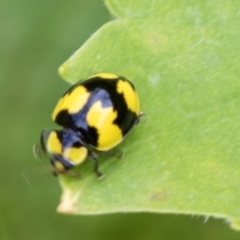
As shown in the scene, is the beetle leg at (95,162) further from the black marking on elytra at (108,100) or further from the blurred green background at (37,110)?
the blurred green background at (37,110)

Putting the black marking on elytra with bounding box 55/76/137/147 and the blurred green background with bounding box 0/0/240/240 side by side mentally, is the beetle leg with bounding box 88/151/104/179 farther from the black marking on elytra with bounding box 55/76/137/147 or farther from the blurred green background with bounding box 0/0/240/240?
the blurred green background with bounding box 0/0/240/240

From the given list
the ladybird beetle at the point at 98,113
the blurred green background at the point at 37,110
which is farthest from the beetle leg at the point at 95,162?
the blurred green background at the point at 37,110

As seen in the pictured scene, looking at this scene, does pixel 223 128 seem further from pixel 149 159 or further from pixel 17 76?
pixel 17 76

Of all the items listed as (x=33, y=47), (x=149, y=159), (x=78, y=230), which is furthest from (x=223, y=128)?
(x=33, y=47)

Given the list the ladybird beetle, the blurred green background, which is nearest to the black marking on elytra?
the ladybird beetle

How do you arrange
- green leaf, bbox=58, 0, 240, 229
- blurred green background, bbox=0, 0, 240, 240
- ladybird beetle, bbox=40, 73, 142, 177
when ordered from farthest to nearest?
blurred green background, bbox=0, 0, 240, 240
ladybird beetle, bbox=40, 73, 142, 177
green leaf, bbox=58, 0, 240, 229

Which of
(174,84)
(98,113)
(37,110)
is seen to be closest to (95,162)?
(98,113)

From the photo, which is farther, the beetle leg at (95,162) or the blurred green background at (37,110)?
the blurred green background at (37,110)
